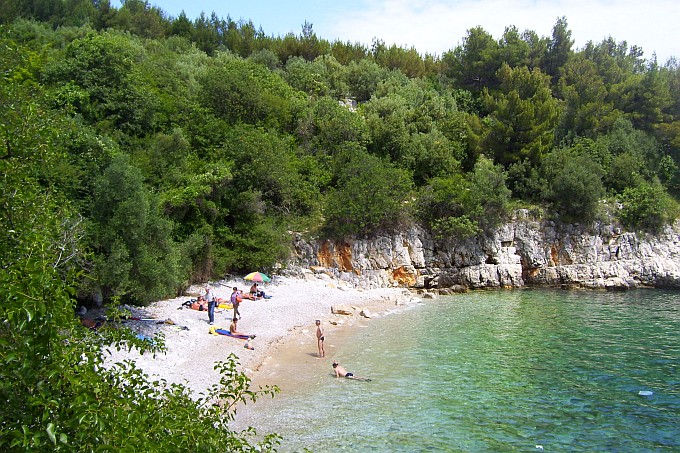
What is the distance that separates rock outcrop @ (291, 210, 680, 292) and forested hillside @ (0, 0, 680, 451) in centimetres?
121

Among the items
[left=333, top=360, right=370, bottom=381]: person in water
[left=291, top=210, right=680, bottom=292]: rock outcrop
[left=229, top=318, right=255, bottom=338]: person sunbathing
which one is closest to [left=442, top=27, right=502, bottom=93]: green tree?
[left=291, top=210, right=680, bottom=292]: rock outcrop

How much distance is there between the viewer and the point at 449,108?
2109 inches

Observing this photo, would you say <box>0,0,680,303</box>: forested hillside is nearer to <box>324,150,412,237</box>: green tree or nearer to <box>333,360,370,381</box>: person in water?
<box>324,150,412,237</box>: green tree

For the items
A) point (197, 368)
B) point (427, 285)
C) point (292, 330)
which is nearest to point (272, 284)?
point (292, 330)

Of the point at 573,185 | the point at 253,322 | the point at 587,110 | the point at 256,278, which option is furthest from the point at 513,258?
the point at 253,322

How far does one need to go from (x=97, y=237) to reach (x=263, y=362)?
7.85 metres

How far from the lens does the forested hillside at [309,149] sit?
902 inches

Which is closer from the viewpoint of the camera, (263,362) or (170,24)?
(263,362)

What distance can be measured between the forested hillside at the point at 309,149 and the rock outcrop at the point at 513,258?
136 centimetres

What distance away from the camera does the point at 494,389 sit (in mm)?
16750

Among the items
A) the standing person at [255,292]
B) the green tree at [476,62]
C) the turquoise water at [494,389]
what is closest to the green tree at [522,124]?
the green tree at [476,62]

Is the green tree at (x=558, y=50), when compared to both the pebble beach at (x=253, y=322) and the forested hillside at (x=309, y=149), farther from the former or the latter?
the pebble beach at (x=253, y=322)

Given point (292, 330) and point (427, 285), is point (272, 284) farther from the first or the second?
point (427, 285)

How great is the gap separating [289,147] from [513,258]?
801 inches
